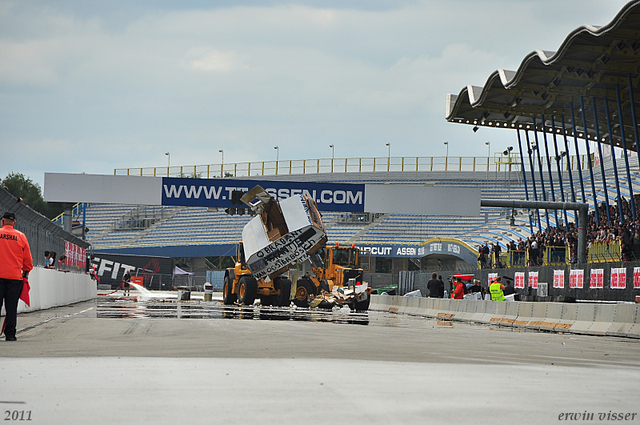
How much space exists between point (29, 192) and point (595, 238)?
91667 millimetres

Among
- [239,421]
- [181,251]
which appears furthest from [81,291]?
[181,251]

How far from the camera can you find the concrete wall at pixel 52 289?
18438 mm

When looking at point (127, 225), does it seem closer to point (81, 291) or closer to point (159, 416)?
point (81, 291)

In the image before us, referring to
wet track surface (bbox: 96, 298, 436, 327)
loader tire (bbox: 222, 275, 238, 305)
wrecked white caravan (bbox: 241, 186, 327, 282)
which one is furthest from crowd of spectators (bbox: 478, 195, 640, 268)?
loader tire (bbox: 222, 275, 238, 305)

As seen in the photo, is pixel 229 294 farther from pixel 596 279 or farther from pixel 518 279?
pixel 596 279

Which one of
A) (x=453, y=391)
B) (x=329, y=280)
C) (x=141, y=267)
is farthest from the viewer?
(x=141, y=267)

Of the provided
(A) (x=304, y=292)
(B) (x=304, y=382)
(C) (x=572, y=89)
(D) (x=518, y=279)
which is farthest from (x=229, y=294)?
(B) (x=304, y=382)

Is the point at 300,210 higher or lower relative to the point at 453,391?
higher

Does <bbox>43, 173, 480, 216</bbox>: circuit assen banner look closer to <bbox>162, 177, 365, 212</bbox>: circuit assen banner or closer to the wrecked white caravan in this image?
<bbox>162, 177, 365, 212</bbox>: circuit assen banner

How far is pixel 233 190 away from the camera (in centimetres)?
3484

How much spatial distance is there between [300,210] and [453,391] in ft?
64.6

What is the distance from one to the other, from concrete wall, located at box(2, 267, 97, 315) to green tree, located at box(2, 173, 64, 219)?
253ft

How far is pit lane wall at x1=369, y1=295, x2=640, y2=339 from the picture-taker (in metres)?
16.6

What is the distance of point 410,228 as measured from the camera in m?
65.8
